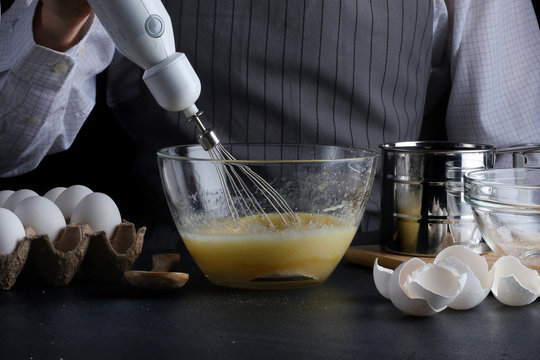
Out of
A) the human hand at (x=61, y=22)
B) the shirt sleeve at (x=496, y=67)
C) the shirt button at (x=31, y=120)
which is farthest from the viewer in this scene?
the shirt sleeve at (x=496, y=67)

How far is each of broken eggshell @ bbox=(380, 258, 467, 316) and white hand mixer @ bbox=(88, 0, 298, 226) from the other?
0.12m

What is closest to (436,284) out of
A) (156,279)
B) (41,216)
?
(156,279)

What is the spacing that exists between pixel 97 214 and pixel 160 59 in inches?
6.8

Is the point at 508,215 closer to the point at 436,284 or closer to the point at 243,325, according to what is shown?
the point at 436,284

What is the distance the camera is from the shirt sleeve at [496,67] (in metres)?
1.47

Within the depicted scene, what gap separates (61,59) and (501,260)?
2.82 feet

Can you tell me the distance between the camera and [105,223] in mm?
703

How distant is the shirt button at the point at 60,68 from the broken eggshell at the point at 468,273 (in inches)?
32.6

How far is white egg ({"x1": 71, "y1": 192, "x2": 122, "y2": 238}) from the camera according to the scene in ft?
2.30

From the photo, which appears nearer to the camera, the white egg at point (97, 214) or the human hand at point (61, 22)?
the white egg at point (97, 214)

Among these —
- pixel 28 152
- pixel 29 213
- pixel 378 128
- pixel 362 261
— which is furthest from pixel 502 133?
pixel 29 213

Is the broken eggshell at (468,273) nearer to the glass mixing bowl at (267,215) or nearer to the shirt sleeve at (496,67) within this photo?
the glass mixing bowl at (267,215)

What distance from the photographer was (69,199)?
29.7 inches

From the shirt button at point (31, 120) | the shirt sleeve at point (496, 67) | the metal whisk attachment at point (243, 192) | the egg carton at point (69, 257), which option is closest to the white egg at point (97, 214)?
the egg carton at point (69, 257)
